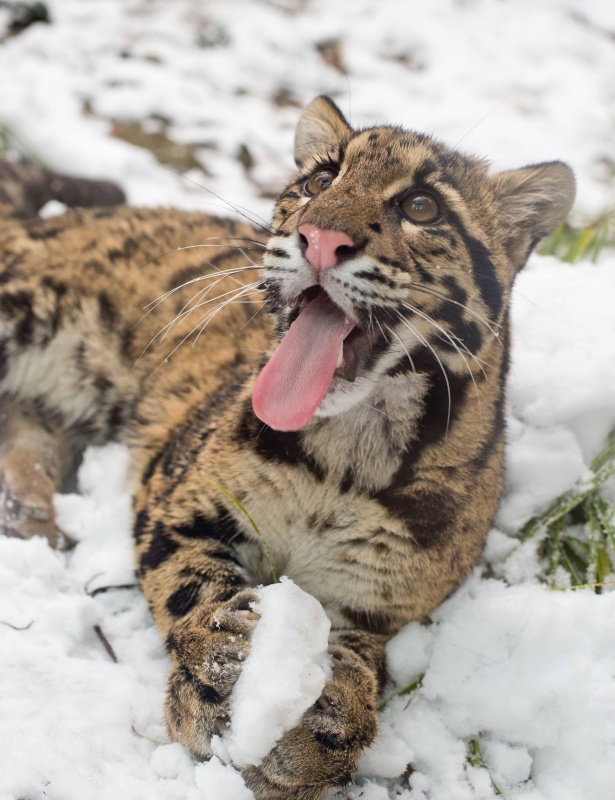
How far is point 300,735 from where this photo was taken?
2279mm

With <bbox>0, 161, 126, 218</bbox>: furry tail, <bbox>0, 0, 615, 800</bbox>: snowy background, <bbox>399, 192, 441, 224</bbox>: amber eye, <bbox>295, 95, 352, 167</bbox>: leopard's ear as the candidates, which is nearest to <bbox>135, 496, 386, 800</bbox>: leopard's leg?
<bbox>0, 0, 615, 800</bbox>: snowy background

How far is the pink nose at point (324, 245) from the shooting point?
217 centimetres

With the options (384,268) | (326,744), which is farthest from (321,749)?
(384,268)

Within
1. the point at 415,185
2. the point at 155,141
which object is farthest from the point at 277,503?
the point at 155,141

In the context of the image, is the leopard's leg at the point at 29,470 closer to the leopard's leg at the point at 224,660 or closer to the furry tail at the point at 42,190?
the leopard's leg at the point at 224,660

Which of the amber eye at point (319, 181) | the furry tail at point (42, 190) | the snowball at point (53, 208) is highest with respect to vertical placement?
the amber eye at point (319, 181)

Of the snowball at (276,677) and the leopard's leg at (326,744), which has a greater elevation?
the snowball at (276,677)

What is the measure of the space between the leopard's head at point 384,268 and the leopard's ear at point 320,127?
281 mm

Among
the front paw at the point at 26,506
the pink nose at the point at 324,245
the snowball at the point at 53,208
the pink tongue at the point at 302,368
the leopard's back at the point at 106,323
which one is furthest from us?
the snowball at the point at 53,208

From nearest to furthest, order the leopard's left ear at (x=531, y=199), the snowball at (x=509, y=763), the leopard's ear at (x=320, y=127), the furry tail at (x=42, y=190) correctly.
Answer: the snowball at (x=509, y=763)
the leopard's left ear at (x=531, y=199)
the leopard's ear at (x=320, y=127)
the furry tail at (x=42, y=190)

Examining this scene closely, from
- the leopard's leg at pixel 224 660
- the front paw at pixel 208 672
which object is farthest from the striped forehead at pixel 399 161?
the front paw at pixel 208 672

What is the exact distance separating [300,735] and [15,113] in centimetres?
621

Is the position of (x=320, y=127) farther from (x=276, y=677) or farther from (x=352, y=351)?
(x=276, y=677)

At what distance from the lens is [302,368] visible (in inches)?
90.7
